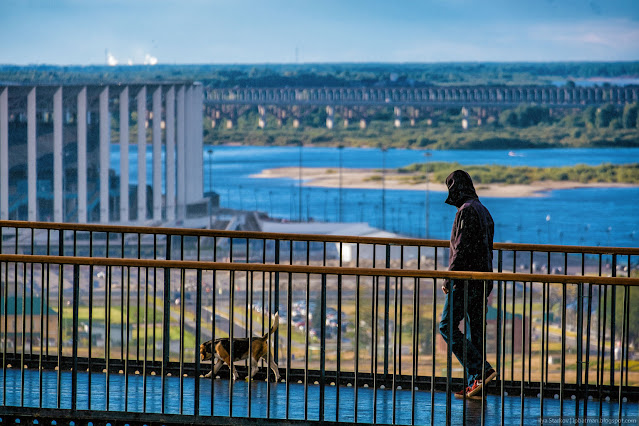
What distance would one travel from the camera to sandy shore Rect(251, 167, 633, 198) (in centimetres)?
6128

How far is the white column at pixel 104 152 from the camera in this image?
56219 mm

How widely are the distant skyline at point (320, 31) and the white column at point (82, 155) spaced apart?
13768 mm

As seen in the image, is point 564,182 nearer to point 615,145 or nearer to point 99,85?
point 615,145

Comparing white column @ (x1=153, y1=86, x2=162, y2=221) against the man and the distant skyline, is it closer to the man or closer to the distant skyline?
the distant skyline

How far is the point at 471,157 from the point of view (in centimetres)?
6550

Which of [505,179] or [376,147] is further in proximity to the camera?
[376,147]

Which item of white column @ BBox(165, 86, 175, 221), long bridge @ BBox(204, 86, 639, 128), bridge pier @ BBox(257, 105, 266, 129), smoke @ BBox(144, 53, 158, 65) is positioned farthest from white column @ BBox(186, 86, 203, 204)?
smoke @ BBox(144, 53, 158, 65)

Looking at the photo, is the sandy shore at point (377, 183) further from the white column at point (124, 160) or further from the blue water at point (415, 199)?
the white column at point (124, 160)

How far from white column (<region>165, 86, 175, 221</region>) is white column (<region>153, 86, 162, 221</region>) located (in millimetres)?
1160

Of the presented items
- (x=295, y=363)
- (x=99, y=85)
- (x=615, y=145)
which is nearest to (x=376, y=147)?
(x=615, y=145)

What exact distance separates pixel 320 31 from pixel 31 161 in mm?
25372

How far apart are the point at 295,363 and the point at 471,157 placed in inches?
967

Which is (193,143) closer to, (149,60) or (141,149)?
(141,149)

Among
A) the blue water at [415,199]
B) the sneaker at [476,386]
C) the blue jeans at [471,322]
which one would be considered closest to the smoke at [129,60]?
the blue water at [415,199]
